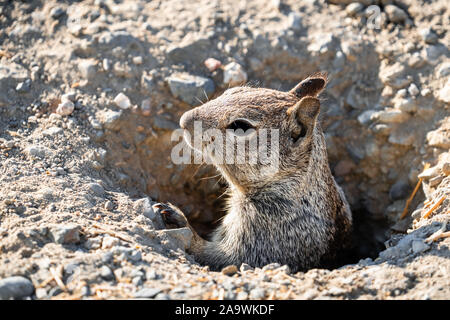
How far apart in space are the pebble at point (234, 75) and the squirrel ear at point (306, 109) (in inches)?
57.6

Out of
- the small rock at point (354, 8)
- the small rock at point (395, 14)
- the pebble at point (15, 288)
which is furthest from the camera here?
the small rock at point (354, 8)

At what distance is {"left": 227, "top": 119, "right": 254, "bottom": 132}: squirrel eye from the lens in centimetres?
416

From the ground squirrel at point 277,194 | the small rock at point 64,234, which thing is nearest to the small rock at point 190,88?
the ground squirrel at point 277,194

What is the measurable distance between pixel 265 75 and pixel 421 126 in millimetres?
1882

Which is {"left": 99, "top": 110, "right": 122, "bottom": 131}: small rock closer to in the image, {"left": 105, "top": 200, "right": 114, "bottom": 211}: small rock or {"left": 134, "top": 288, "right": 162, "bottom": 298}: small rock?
{"left": 105, "top": 200, "right": 114, "bottom": 211}: small rock

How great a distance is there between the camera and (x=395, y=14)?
5.73m

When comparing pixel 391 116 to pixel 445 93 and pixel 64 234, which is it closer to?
pixel 445 93

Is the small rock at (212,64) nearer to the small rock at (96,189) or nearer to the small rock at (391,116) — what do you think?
the small rock at (391,116)

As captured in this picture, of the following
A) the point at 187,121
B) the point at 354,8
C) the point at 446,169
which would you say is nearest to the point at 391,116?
the point at 446,169

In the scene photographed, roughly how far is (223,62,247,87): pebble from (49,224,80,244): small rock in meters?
2.69

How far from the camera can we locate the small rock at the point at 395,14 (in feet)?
18.8

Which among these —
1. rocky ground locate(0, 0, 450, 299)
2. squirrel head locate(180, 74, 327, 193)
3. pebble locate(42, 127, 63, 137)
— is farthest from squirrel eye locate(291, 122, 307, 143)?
pebble locate(42, 127, 63, 137)

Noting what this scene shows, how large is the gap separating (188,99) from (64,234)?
8.11 feet

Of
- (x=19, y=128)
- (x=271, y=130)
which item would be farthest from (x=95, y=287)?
(x=19, y=128)
